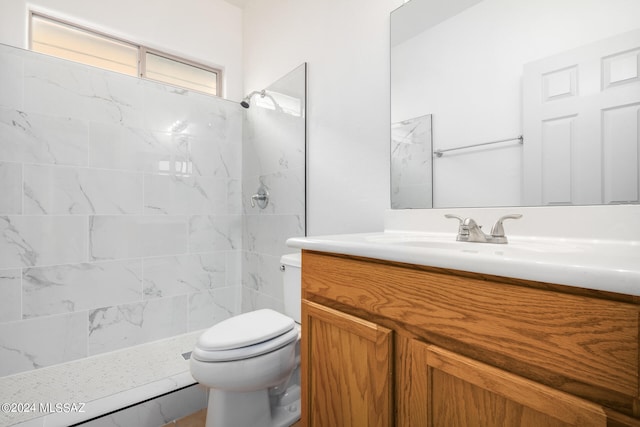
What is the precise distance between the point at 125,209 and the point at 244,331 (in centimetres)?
127

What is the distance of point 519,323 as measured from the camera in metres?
0.53

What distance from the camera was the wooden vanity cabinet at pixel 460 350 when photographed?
1.51ft

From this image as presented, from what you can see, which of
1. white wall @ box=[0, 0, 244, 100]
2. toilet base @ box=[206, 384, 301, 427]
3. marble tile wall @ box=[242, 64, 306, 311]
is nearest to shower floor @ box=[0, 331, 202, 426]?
toilet base @ box=[206, 384, 301, 427]

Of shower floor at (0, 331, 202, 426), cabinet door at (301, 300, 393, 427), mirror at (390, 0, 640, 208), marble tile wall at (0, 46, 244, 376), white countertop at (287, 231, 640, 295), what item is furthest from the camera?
marble tile wall at (0, 46, 244, 376)

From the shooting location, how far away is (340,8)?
1629 millimetres

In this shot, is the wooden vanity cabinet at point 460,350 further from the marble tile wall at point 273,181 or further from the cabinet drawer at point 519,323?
the marble tile wall at point 273,181

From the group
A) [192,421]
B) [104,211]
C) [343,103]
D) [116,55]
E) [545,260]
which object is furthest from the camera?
[116,55]

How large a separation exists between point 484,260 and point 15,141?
7.49 ft

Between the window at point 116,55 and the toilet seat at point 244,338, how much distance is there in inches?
72.5

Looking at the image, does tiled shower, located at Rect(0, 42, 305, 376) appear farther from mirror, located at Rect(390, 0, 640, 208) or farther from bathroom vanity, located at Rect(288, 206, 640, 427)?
bathroom vanity, located at Rect(288, 206, 640, 427)

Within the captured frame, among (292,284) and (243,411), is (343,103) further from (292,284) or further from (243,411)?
(243,411)

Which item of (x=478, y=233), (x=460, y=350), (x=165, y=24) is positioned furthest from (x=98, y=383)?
(x=165, y=24)

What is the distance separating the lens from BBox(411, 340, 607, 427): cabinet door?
49 centimetres

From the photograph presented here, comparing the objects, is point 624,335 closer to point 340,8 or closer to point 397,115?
point 397,115
